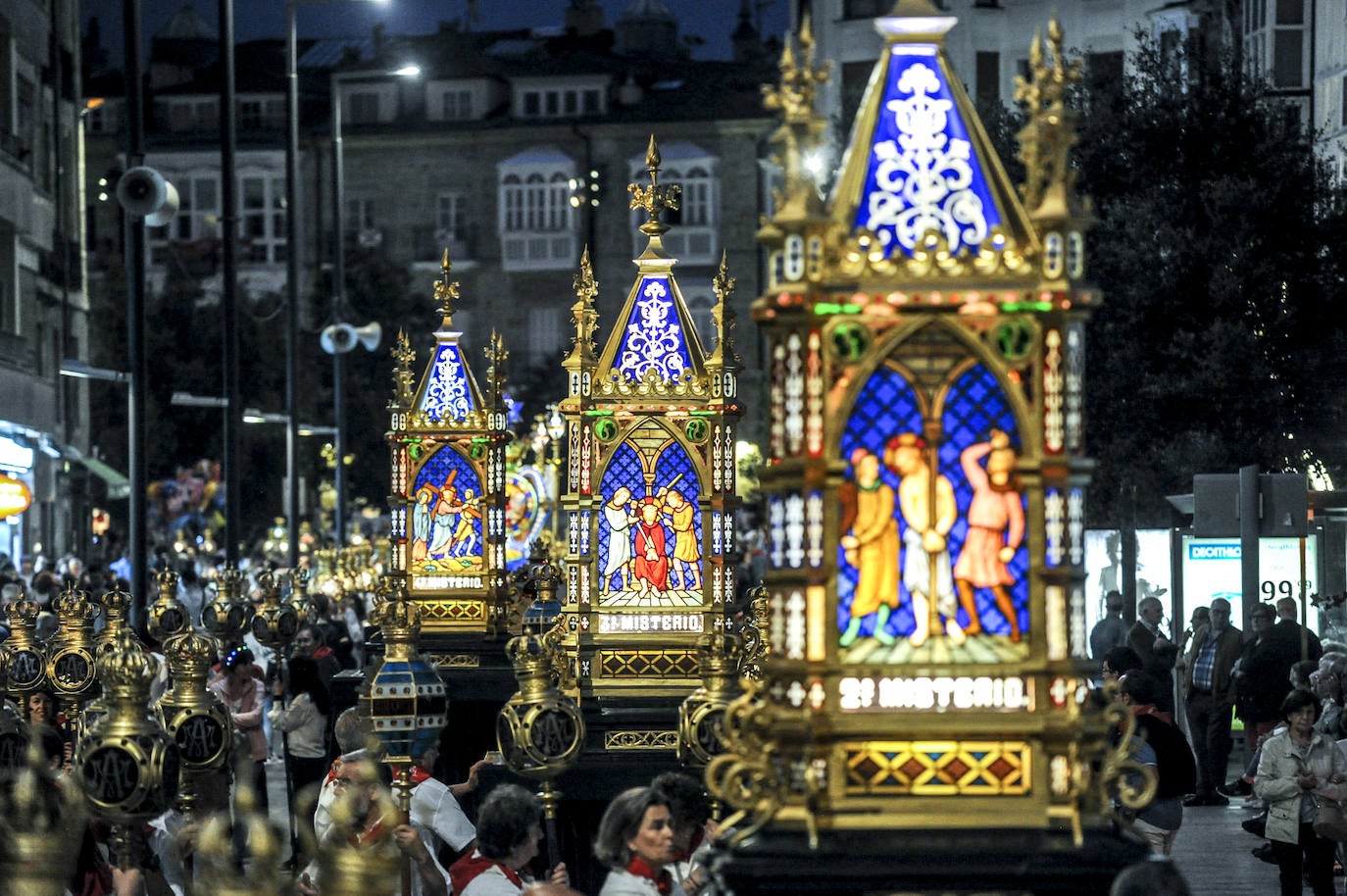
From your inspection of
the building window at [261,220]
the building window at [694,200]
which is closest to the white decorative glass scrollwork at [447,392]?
the building window at [694,200]

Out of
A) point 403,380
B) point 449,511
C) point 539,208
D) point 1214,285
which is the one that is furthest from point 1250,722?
point 539,208

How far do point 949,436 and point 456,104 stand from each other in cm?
7750

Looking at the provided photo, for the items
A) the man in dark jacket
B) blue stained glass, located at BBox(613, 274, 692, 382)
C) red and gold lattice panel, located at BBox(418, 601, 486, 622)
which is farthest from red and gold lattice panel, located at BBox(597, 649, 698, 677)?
red and gold lattice panel, located at BBox(418, 601, 486, 622)

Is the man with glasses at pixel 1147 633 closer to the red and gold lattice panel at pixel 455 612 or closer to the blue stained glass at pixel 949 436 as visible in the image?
the red and gold lattice panel at pixel 455 612

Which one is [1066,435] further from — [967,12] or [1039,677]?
[967,12]

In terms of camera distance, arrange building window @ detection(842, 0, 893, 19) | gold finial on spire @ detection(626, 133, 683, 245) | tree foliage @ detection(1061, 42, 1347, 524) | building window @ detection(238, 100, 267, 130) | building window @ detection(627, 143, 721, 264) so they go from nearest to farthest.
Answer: gold finial on spire @ detection(626, 133, 683, 245) → tree foliage @ detection(1061, 42, 1347, 524) → building window @ detection(842, 0, 893, 19) → building window @ detection(627, 143, 721, 264) → building window @ detection(238, 100, 267, 130)

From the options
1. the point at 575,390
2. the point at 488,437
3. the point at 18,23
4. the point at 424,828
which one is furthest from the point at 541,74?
the point at 424,828

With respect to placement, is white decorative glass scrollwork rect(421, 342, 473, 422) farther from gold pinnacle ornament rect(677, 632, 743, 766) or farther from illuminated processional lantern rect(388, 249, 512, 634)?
gold pinnacle ornament rect(677, 632, 743, 766)

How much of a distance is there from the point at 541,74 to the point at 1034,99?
75765mm

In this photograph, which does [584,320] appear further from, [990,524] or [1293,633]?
[990,524]

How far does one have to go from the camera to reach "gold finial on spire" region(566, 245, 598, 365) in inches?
682

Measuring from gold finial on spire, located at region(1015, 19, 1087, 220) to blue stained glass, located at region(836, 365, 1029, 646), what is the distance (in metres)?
0.56

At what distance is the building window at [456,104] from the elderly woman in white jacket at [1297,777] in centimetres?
7057

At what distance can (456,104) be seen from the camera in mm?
84688
